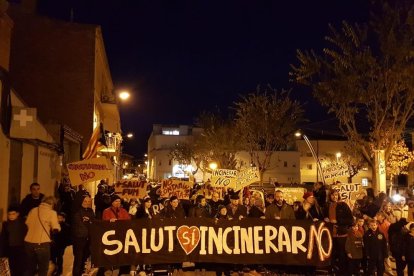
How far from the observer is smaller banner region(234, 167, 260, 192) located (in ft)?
69.1

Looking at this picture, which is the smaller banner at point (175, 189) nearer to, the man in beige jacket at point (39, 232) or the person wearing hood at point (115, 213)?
the person wearing hood at point (115, 213)

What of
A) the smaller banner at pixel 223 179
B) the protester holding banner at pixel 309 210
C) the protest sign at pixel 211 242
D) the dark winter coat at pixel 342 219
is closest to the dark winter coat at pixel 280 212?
the protester holding banner at pixel 309 210

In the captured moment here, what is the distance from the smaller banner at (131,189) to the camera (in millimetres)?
15889

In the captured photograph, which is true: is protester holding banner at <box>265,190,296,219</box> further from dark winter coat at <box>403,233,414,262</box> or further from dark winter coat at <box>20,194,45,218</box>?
dark winter coat at <box>20,194,45,218</box>

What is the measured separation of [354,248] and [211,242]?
3.20m

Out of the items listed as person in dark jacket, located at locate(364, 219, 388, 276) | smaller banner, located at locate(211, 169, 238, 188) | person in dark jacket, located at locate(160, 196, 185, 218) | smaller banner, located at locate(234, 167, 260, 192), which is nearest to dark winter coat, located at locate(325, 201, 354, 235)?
person in dark jacket, located at locate(364, 219, 388, 276)

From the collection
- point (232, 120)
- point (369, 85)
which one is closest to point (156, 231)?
point (369, 85)

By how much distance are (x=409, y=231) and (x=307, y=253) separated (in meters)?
2.41

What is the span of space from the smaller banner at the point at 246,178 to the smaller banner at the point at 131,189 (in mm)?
6119

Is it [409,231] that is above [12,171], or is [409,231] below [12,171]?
below

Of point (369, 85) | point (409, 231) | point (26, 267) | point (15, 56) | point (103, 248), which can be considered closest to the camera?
point (26, 267)

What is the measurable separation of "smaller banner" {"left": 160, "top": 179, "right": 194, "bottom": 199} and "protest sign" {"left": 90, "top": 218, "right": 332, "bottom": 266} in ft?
28.0

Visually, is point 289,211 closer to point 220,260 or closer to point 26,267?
point 220,260

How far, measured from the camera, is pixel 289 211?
13070 millimetres
